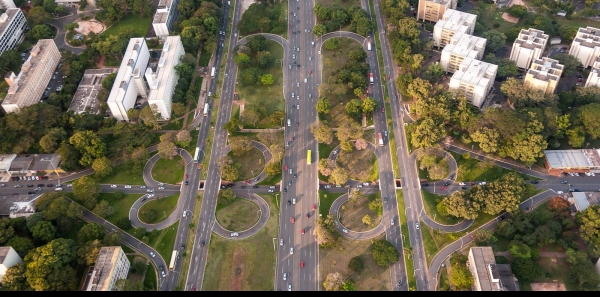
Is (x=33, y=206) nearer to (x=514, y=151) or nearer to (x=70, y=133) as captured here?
(x=70, y=133)

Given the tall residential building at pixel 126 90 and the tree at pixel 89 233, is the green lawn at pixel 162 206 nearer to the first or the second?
the tree at pixel 89 233

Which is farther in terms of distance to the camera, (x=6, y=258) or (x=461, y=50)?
(x=461, y=50)

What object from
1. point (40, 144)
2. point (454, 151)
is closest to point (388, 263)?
point (454, 151)

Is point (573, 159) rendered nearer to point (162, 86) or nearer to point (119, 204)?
point (162, 86)

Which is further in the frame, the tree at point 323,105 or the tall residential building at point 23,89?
the tree at point 323,105

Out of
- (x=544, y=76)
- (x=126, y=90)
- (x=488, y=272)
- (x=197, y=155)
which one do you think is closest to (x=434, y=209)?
(x=488, y=272)

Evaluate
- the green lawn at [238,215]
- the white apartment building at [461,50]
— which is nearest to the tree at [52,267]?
the green lawn at [238,215]

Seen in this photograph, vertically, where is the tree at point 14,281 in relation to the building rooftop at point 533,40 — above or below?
below
